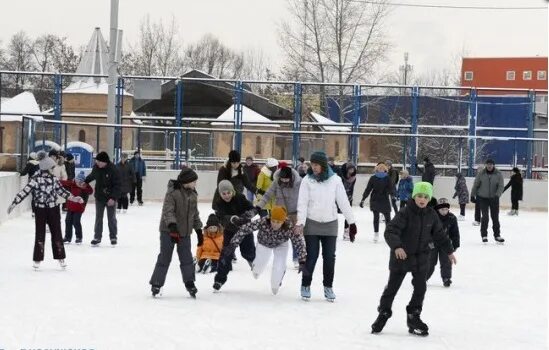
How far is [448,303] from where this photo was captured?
11047 millimetres

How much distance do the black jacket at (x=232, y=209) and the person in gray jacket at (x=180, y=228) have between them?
3.86 ft

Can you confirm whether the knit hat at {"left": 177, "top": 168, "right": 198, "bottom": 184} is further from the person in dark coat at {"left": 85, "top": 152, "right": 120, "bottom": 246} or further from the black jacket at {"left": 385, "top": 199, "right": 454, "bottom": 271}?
the person in dark coat at {"left": 85, "top": 152, "right": 120, "bottom": 246}

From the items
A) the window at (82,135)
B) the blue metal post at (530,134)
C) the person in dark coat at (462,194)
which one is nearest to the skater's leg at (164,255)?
the person in dark coat at (462,194)

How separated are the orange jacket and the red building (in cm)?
8691

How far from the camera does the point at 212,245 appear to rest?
12664mm

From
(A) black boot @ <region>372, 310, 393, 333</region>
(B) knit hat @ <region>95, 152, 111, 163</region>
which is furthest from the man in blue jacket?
(A) black boot @ <region>372, 310, 393, 333</region>

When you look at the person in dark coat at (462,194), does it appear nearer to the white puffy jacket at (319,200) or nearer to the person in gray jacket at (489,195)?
the person in gray jacket at (489,195)

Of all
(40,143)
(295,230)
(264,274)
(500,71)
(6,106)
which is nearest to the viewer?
(295,230)

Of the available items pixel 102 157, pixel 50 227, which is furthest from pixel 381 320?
pixel 102 157

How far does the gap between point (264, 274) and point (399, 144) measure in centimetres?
2359

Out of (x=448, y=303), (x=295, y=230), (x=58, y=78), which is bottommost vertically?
(x=448, y=303)

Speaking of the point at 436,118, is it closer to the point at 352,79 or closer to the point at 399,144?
the point at 352,79

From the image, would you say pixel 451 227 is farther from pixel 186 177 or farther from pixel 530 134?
pixel 530 134

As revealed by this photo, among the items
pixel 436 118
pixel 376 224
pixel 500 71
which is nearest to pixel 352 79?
pixel 436 118
